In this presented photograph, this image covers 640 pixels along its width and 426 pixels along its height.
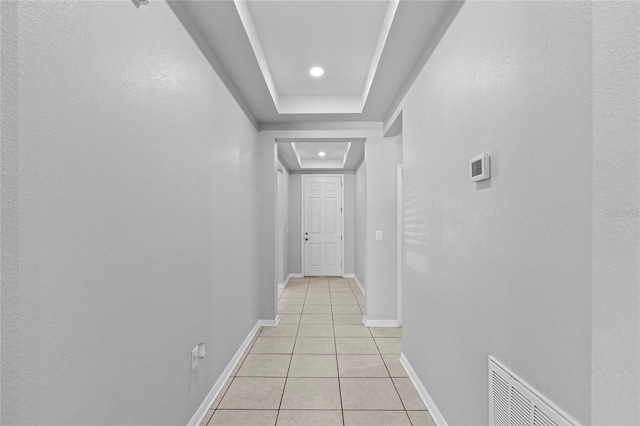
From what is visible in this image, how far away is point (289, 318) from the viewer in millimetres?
3977

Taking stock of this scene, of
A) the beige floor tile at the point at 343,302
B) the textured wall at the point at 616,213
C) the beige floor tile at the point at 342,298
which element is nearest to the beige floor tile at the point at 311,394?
the textured wall at the point at 616,213

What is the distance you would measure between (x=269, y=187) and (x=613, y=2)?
3.29 metres

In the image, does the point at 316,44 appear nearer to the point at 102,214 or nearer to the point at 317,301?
the point at 102,214

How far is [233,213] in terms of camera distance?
103 inches

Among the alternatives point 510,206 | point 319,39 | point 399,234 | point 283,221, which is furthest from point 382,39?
point 283,221

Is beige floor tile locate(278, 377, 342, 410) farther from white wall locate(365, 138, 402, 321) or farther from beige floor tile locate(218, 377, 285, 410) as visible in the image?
white wall locate(365, 138, 402, 321)

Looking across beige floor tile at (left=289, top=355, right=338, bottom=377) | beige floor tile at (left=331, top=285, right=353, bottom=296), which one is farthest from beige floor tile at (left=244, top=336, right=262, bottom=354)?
beige floor tile at (left=331, top=285, right=353, bottom=296)

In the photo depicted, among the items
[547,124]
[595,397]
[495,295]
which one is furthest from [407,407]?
[547,124]

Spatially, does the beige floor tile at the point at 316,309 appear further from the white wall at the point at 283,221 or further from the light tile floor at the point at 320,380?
the white wall at the point at 283,221

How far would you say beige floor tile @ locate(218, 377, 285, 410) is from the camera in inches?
82.4

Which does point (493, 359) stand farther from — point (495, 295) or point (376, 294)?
point (376, 294)

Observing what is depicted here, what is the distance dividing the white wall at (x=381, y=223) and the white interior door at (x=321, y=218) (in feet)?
10.4

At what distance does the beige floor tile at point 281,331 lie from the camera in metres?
3.40

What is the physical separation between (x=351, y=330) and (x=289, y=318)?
0.87 m
